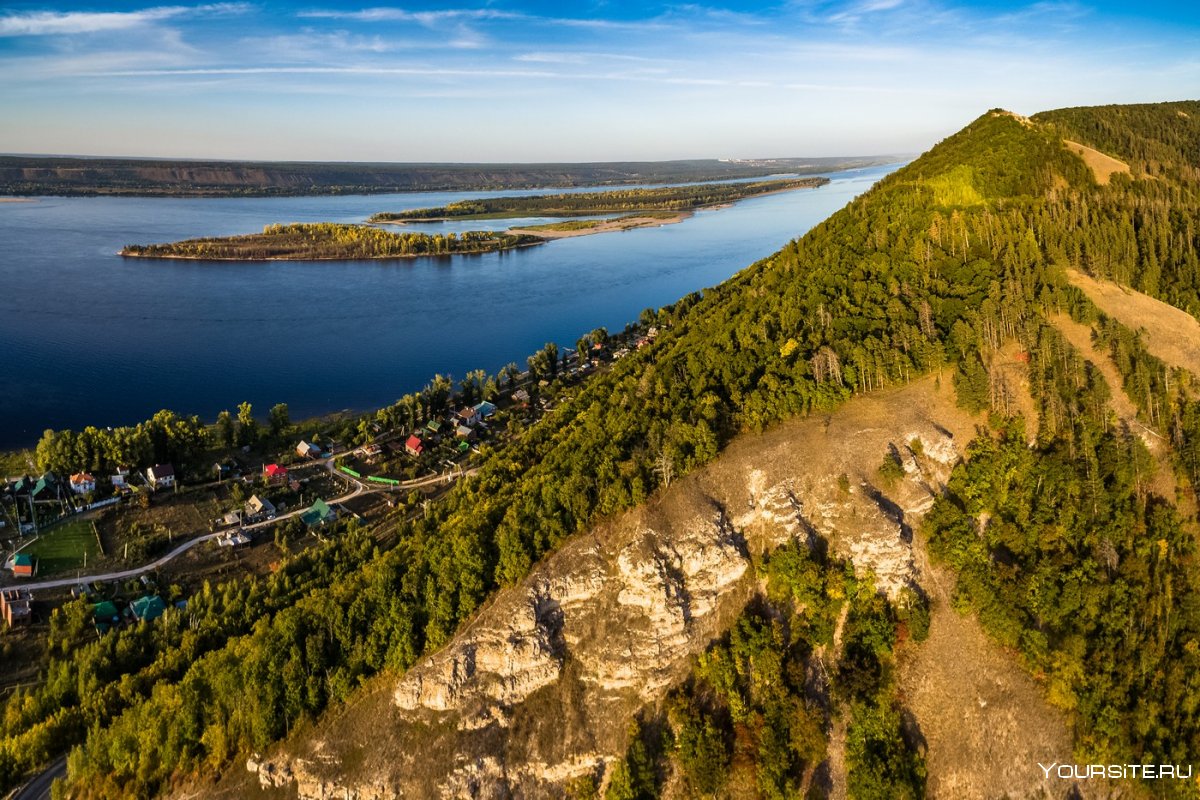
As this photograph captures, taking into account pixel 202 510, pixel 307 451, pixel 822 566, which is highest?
pixel 822 566

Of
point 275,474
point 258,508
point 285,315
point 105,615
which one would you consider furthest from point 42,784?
point 285,315

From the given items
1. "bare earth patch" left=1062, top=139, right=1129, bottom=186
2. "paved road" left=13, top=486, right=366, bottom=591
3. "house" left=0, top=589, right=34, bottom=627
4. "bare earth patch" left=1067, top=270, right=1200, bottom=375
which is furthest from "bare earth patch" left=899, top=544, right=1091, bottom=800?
"bare earth patch" left=1062, top=139, right=1129, bottom=186

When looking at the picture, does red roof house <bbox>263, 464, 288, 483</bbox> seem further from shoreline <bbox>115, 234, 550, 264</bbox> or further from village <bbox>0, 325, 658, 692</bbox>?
shoreline <bbox>115, 234, 550, 264</bbox>

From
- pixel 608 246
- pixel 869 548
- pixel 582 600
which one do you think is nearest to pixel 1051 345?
pixel 869 548

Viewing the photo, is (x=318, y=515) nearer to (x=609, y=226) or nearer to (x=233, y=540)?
(x=233, y=540)

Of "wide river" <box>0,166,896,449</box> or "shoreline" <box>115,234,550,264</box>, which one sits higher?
"shoreline" <box>115,234,550,264</box>

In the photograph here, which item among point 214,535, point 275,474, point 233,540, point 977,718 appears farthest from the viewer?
point 275,474
